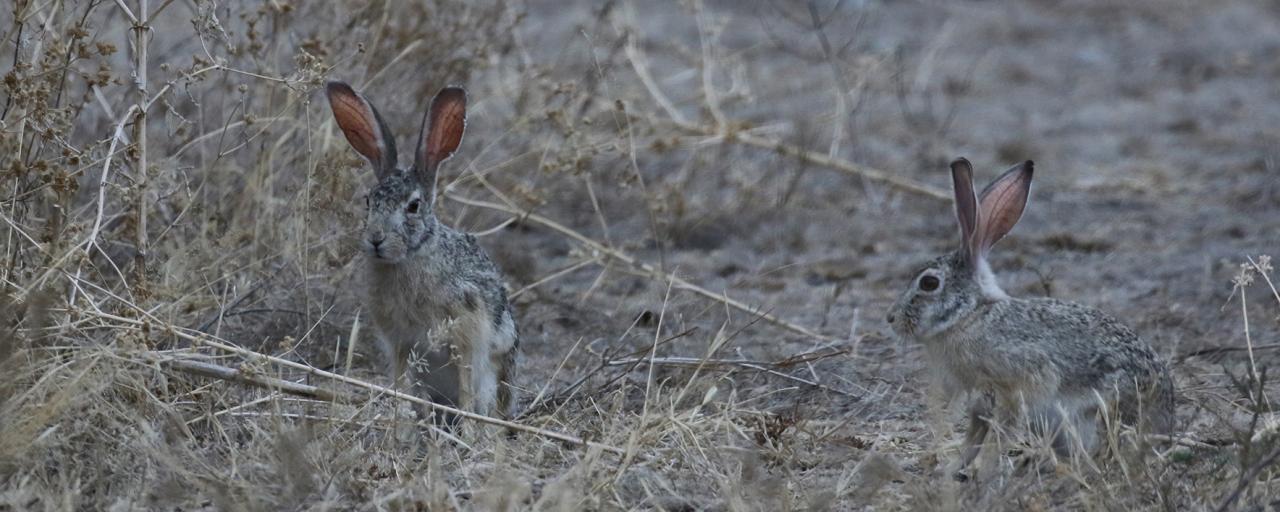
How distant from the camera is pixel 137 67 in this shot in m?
5.36

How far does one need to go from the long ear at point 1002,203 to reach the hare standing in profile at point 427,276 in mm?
1541

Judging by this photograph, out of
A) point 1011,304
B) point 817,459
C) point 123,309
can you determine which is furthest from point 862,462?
point 123,309

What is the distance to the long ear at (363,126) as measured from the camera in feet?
17.6

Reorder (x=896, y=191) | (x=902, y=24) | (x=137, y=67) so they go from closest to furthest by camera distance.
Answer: (x=137, y=67) → (x=896, y=191) → (x=902, y=24)

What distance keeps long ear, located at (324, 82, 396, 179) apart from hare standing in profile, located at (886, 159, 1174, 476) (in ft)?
5.49

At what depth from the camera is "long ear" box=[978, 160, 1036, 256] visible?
208 inches

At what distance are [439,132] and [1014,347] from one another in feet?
6.24

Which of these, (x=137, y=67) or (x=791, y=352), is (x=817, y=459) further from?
(x=137, y=67)

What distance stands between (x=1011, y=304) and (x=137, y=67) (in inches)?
110

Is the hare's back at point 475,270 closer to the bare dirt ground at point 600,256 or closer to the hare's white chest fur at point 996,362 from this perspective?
Answer: the bare dirt ground at point 600,256

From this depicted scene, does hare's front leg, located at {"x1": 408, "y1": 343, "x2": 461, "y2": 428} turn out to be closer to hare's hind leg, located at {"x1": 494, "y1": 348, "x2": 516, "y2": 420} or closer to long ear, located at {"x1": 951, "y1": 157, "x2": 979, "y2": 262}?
hare's hind leg, located at {"x1": 494, "y1": 348, "x2": 516, "y2": 420}

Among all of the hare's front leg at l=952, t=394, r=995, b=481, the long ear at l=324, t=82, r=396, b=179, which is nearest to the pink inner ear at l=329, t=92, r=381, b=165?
the long ear at l=324, t=82, r=396, b=179

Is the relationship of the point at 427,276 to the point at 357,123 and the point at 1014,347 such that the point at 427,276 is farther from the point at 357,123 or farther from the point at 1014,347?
the point at 1014,347

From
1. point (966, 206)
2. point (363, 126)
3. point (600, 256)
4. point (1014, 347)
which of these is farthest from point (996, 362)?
point (600, 256)
